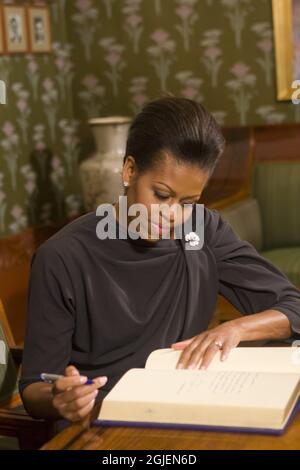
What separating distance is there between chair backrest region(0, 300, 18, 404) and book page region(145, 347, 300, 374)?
60 cm

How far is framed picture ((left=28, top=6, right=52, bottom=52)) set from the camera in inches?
204

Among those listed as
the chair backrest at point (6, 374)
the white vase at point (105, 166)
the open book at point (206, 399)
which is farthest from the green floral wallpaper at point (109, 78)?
the open book at point (206, 399)

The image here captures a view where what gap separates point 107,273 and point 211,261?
1.02 feet

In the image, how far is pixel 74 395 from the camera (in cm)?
139

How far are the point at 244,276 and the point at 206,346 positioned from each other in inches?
15.1

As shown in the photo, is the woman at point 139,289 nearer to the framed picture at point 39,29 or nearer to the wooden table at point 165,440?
the wooden table at point 165,440

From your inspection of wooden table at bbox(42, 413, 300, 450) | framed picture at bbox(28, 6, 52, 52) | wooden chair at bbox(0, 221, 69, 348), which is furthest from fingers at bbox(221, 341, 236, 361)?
framed picture at bbox(28, 6, 52, 52)

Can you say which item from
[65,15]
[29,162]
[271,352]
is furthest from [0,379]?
[65,15]

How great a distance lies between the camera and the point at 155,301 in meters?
1.81

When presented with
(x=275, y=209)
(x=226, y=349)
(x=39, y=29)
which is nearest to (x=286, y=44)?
(x=275, y=209)

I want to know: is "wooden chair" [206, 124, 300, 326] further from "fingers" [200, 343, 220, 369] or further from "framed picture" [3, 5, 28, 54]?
"fingers" [200, 343, 220, 369]

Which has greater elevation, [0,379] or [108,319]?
[108,319]

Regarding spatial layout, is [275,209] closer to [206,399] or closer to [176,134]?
[176,134]
